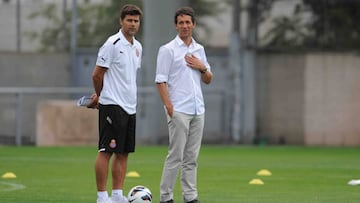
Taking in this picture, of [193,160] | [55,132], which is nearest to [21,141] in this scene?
[55,132]

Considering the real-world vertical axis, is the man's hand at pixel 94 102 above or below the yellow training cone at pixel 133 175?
above

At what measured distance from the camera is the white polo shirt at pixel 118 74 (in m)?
12.3

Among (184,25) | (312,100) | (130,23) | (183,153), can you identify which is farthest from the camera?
(312,100)

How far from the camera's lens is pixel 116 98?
1229 cm

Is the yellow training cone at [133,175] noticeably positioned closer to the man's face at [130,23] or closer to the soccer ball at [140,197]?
the soccer ball at [140,197]

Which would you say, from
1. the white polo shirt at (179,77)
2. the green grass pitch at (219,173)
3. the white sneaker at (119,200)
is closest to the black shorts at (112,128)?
the white sneaker at (119,200)

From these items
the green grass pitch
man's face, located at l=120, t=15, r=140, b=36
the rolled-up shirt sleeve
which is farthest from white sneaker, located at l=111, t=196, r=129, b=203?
man's face, located at l=120, t=15, r=140, b=36

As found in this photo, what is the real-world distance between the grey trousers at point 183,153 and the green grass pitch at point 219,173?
664 mm

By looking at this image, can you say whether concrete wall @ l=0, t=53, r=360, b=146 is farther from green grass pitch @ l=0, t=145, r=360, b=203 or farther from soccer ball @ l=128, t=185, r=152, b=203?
soccer ball @ l=128, t=185, r=152, b=203

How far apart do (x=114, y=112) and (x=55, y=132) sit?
53.2 feet

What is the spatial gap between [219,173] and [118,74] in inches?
252

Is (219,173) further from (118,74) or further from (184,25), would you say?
(118,74)

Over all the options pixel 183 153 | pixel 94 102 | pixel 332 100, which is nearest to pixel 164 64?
pixel 94 102

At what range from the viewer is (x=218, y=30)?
3102cm
